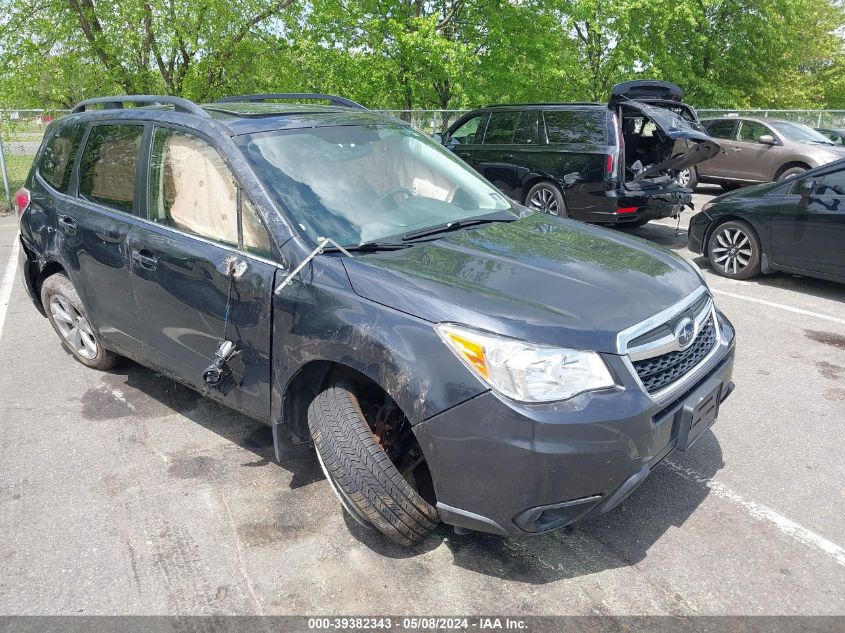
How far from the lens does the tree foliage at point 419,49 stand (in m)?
13.9

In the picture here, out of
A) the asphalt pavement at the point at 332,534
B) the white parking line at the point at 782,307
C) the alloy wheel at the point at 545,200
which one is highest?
the alloy wheel at the point at 545,200

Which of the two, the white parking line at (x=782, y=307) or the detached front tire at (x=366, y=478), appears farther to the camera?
the white parking line at (x=782, y=307)

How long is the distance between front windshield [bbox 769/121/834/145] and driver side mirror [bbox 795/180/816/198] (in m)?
7.90

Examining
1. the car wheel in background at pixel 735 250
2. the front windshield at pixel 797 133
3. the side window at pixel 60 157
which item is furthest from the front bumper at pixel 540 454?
the front windshield at pixel 797 133

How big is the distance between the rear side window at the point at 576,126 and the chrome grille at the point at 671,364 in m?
6.42

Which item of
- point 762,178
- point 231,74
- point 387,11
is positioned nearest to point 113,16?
point 231,74

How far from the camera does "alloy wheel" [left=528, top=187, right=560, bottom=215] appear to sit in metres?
9.54

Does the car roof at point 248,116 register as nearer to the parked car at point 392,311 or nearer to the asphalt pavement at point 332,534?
the parked car at point 392,311

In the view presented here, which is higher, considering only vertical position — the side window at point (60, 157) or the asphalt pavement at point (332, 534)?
the side window at point (60, 157)

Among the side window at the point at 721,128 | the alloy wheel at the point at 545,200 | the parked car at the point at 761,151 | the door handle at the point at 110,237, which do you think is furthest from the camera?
the side window at the point at 721,128

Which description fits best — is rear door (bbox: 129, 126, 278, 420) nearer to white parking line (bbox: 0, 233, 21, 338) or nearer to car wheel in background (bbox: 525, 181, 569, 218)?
white parking line (bbox: 0, 233, 21, 338)

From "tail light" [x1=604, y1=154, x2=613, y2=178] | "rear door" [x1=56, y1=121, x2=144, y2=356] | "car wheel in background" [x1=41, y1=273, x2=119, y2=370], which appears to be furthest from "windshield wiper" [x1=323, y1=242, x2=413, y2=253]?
"tail light" [x1=604, y1=154, x2=613, y2=178]

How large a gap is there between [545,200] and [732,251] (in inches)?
113

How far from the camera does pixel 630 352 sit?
264cm
